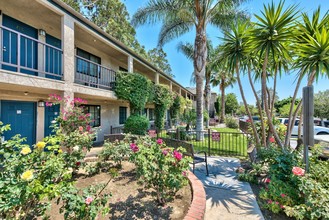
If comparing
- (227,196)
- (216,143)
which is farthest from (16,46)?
(216,143)

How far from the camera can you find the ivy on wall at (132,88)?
35.0 feet

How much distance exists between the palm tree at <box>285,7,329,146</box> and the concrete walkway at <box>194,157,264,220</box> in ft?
8.11

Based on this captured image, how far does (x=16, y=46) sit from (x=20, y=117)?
3015 millimetres

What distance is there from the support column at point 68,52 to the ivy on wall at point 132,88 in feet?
11.5

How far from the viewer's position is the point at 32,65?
7602 millimetres

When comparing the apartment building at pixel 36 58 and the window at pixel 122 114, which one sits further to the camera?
the window at pixel 122 114

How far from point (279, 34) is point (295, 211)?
510cm

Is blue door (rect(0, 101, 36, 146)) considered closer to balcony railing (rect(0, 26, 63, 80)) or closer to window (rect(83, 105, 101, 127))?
balcony railing (rect(0, 26, 63, 80))

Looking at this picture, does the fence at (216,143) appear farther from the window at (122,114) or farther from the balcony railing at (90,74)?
the balcony railing at (90,74)

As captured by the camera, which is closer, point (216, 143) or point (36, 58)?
point (36, 58)

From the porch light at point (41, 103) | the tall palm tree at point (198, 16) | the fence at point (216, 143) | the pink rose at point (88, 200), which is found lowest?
the fence at point (216, 143)

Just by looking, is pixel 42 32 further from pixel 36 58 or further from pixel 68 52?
pixel 68 52

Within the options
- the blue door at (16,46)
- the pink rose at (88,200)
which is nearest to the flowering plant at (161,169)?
the pink rose at (88,200)

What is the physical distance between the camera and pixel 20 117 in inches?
292
